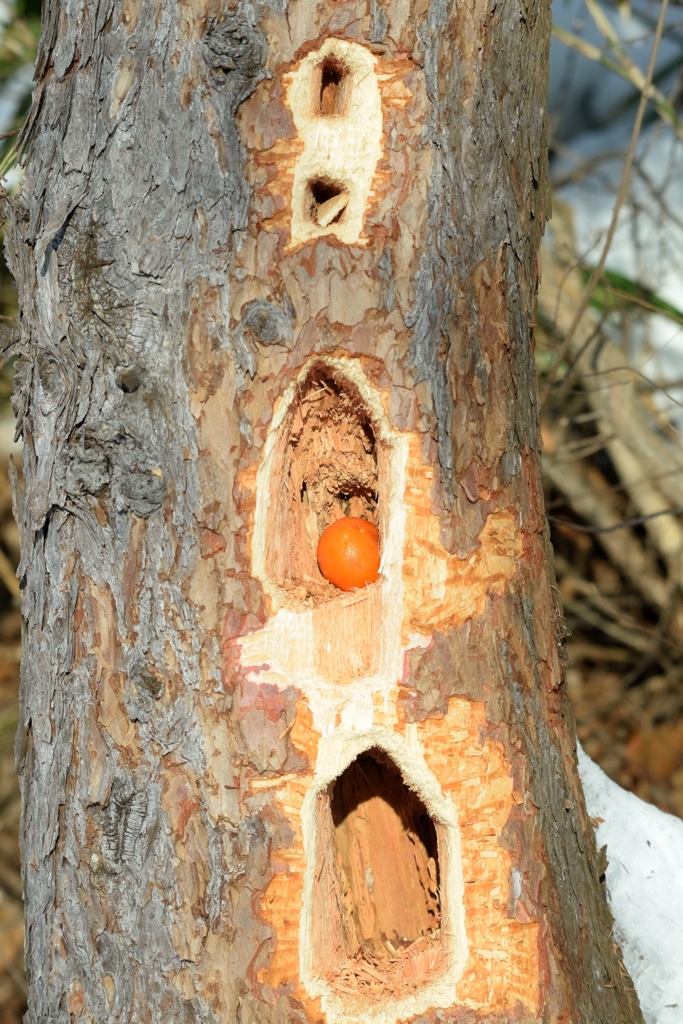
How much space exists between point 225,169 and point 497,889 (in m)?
1.27

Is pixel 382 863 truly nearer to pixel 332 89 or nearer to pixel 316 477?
pixel 316 477

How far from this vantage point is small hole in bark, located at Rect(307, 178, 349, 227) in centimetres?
154

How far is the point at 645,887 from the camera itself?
2.01m

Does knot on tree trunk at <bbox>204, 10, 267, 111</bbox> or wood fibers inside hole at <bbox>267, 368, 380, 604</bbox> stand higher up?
knot on tree trunk at <bbox>204, 10, 267, 111</bbox>

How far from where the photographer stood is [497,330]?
1616 millimetres

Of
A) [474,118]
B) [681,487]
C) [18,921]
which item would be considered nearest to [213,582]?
[474,118]

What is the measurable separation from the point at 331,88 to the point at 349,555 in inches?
31.4

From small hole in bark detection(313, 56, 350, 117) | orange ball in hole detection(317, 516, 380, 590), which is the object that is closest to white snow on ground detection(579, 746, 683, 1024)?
orange ball in hole detection(317, 516, 380, 590)

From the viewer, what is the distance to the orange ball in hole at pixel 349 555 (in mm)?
Answer: 1575

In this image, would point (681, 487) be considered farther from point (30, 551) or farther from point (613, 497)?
point (30, 551)

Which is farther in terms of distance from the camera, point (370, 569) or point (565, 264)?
point (565, 264)

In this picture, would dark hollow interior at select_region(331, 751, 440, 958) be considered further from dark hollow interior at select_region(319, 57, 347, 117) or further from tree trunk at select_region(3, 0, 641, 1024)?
dark hollow interior at select_region(319, 57, 347, 117)

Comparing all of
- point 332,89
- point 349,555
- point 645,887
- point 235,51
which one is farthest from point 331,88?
point 645,887

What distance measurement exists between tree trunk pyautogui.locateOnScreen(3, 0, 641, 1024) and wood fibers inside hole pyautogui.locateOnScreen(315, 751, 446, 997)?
14 cm
